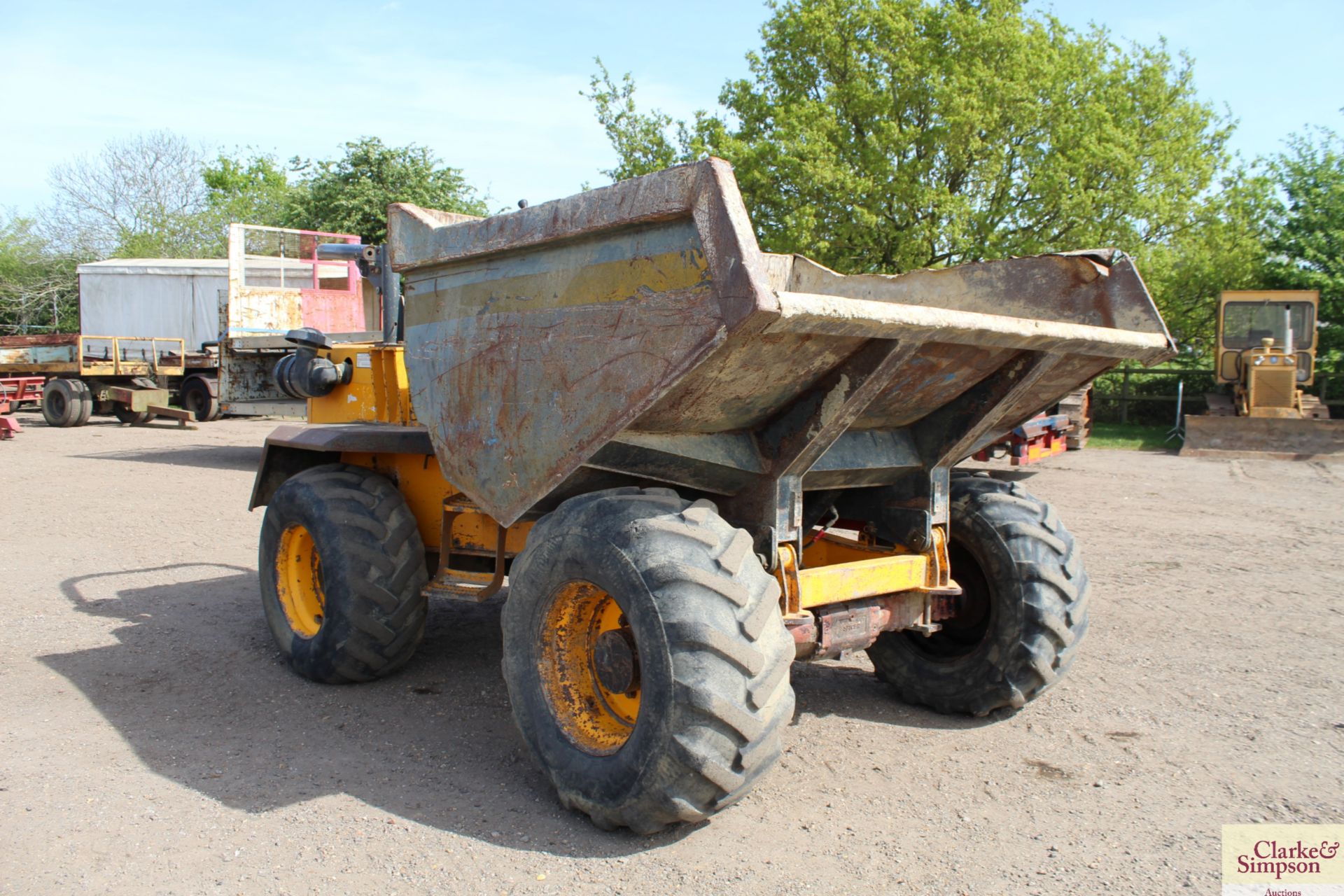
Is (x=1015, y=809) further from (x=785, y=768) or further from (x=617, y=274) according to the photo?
(x=617, y=274)

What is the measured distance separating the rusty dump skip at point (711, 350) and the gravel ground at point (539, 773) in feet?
3.53

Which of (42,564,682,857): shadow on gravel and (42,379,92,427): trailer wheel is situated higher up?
(42,379,92,427): trailer wheel

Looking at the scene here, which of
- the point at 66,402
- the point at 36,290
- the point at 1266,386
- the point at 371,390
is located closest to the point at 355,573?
the point at 371,390

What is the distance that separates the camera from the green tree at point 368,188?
2836cm

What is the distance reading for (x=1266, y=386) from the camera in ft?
60.0

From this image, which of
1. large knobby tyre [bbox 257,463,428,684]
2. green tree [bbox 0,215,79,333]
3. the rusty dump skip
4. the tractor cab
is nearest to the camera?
the rusty dump skip

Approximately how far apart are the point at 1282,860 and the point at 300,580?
4524mm

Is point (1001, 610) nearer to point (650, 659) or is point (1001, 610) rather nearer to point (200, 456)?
point (650, 659)

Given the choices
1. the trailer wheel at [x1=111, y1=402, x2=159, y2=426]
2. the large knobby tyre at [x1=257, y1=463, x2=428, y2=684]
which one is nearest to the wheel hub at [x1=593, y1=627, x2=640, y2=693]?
the large knobby tyre at [x1=257, y1=463, x2=428, y2=684]

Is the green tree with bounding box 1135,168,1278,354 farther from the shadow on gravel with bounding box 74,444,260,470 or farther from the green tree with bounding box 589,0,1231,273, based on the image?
the shadow on gravel with bounding box 74,444,260,470

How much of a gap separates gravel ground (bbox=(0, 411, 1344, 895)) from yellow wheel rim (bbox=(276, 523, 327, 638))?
12.0 inches

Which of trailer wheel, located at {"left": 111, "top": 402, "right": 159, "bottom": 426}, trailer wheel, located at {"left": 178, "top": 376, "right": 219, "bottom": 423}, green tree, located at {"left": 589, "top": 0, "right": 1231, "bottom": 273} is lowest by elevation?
trailer wheel, located at {"left": 111, "top": 402, "right": 159, "bottom": 426}

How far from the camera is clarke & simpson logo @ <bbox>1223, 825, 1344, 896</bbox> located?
3.27 metres

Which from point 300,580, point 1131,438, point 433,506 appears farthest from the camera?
point 1131,438
